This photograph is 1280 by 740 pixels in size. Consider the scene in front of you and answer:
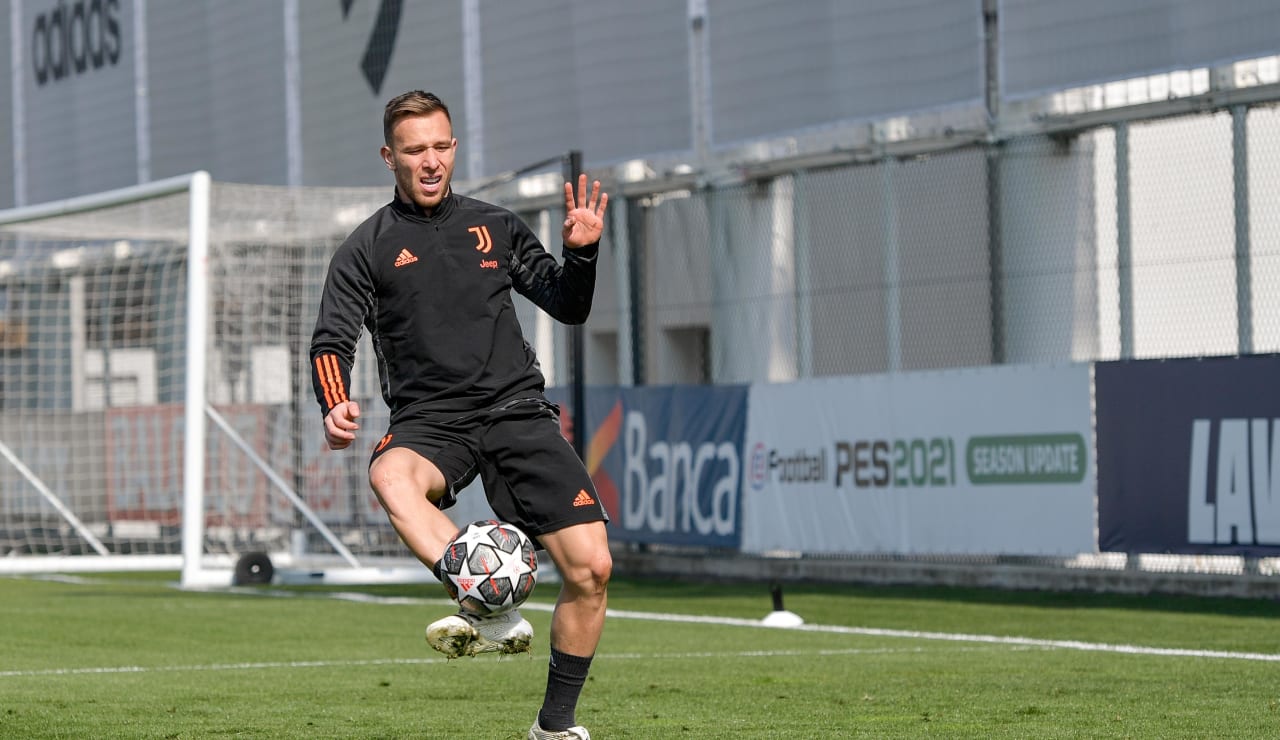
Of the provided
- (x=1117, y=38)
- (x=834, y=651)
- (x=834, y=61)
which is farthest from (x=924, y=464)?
(x=834, y=651)

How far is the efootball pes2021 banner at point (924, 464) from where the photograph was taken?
16469 millimetres

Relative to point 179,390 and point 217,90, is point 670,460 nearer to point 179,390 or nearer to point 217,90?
point 179,390

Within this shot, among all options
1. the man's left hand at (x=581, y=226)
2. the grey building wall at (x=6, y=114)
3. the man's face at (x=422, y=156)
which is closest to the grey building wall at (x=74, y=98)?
the grey building wall at (x=6, y=114)

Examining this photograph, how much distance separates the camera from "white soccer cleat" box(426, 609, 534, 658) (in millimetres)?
6324

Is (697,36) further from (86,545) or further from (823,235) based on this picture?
(86,545)

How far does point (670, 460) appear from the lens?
811 inches

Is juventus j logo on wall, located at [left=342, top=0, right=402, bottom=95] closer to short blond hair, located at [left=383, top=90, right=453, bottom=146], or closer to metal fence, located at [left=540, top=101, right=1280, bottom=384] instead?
metal fence, located at [left=540, top=101, right=1280, bottom=384]

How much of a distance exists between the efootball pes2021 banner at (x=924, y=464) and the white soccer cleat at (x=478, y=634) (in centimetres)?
1047

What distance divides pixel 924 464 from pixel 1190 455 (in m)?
2.86

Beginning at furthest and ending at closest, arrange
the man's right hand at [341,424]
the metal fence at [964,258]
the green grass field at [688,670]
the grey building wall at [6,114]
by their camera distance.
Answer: the grey building wall at [6,114] < the metal fence at [964,258] < the green grass field at [688,670] < the man's right hand at [341,424]

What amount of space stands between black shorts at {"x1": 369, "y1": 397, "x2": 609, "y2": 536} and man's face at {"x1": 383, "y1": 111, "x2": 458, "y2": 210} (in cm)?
76

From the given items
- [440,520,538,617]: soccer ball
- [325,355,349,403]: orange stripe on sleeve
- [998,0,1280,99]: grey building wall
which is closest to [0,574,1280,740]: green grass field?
[440,520,538,617]: soccer ball

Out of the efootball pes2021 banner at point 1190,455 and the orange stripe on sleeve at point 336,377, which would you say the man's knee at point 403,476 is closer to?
the orange stripe on sleeve at point 336,377

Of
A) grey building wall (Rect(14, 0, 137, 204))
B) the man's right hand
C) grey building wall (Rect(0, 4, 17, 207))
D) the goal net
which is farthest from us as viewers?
grey building wall (Rect(0, 4, 17, 207))
